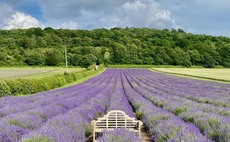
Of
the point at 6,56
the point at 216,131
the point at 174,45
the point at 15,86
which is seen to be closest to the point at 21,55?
the point at 6,56

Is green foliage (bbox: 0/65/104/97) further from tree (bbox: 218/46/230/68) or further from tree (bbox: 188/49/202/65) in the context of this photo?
tree (bbox: 218/46/230/68)

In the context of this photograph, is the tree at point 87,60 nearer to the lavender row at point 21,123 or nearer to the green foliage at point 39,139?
the lavender row at point 21,123

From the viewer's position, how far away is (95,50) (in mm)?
102062

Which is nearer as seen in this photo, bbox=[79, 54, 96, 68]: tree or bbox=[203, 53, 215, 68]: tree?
bbox=[79, 54, 96, 68]: tree

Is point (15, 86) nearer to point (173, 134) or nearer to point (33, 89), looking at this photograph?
point (33, 89)

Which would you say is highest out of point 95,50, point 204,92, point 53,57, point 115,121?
point 115,121

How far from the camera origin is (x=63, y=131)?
18.3 ft

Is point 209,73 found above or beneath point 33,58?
beneath

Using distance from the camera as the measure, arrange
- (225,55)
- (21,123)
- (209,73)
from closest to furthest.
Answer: (21,123), (209,73), (225,55)

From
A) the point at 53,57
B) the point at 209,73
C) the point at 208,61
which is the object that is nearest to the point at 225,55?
the point at 208,61

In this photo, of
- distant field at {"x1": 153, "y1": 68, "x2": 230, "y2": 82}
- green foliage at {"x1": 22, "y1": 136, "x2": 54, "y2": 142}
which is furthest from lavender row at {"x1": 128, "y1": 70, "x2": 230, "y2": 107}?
distant field at {"x1": 153, "y1": 68, "x2": 230, "y2": 82}

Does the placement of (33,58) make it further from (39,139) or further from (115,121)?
(39,139)

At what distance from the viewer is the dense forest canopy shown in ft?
300

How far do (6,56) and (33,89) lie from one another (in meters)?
65.6
